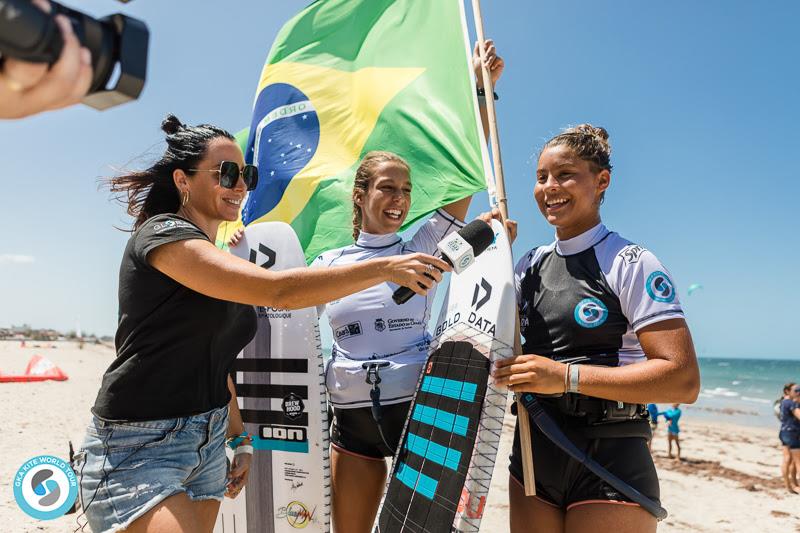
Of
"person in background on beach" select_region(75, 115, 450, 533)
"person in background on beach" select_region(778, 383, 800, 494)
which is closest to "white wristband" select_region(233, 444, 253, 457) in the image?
"person in background on beach" select_region(75, 115, 450, 533)

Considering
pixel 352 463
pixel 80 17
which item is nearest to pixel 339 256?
pixel 352 463

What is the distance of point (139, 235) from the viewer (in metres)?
2.04

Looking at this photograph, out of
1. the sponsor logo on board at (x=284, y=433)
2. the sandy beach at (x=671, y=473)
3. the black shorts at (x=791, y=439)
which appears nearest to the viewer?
the sponsor logo on board at (x=284, y=433)

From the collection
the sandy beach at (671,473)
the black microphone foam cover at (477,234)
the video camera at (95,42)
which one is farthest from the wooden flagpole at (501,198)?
the sandy beach at (671,473)

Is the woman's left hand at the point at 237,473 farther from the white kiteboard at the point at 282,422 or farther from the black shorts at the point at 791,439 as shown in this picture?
the black shorts at the point at 791,439

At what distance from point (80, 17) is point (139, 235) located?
121 centimetres

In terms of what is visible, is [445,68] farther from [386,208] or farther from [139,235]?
[139,235]

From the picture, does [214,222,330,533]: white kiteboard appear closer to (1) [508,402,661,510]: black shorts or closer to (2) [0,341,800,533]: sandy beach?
(1) [508,402,661,510]: black shorts

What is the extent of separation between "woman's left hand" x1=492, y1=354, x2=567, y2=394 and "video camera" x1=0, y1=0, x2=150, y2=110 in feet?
5.72

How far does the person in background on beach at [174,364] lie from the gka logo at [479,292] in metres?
0.82

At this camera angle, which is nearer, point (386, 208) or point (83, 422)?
point (386, 208)

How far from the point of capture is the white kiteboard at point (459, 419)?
8.23 feet

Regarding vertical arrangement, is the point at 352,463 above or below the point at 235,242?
below

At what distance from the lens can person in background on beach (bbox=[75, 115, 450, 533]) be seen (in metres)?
1.93
